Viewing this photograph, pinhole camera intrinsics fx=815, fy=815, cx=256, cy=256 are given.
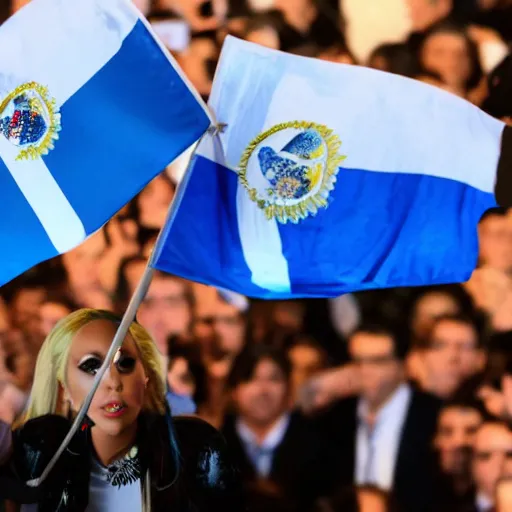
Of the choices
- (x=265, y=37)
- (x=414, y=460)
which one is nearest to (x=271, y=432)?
(x=414, y=460)

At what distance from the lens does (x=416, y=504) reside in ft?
8.27

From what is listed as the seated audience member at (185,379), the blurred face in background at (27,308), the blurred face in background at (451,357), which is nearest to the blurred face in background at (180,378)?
the seated audience member at (185,379)

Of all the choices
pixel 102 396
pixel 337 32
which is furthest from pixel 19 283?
pixel 337 32

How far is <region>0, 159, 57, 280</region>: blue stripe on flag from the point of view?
204 centimetres

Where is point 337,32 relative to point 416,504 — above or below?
above

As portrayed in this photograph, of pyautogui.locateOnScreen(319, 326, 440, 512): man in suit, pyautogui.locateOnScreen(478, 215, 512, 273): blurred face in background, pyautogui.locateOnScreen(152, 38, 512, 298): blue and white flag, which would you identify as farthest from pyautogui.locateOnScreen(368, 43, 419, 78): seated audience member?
pyautogui.locateOnScreen(319, 326, 440, 512): man in suit

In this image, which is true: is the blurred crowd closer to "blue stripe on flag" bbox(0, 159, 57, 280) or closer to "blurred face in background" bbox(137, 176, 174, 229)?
"blurred face in background" bbox(137, 176, 174, 229)

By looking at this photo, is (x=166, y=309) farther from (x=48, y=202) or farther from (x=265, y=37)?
(x=265, y=37)

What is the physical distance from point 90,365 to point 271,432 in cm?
63

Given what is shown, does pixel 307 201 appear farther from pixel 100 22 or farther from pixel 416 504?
pixel 416 504

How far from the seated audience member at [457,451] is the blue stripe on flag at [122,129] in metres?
1.20

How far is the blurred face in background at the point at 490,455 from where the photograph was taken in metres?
2.50

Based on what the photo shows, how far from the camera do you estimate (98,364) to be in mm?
2678

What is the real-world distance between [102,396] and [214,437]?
1.28ft
